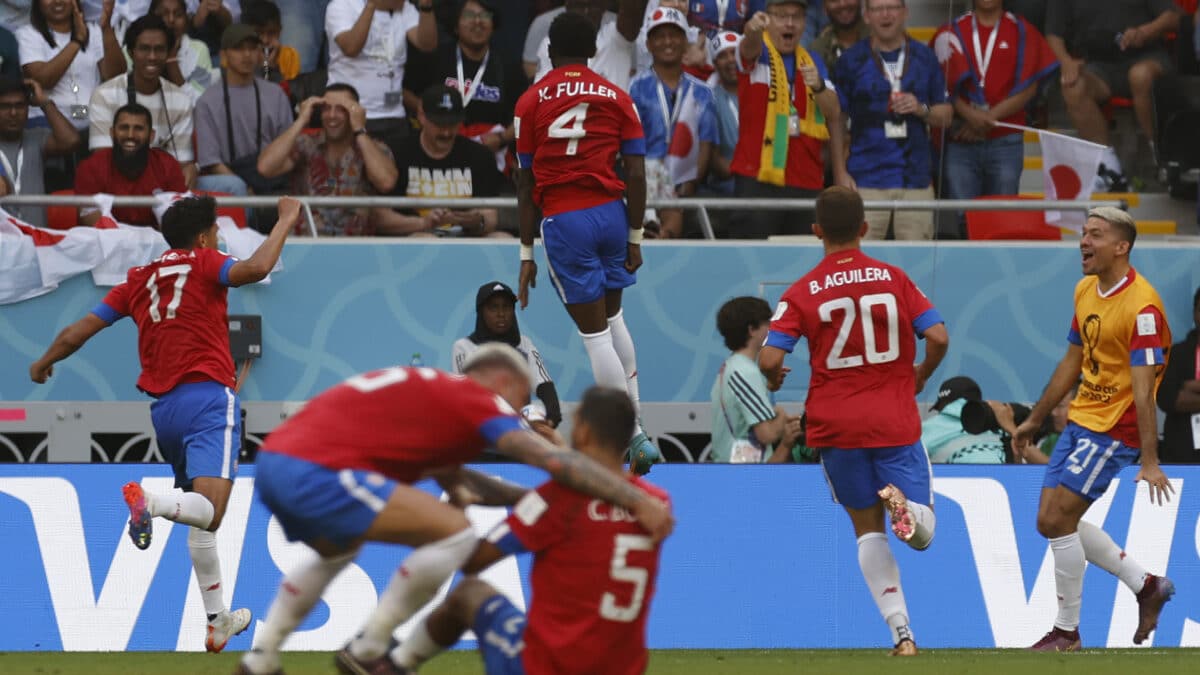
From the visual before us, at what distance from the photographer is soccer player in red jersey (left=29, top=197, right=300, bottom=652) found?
9852mm

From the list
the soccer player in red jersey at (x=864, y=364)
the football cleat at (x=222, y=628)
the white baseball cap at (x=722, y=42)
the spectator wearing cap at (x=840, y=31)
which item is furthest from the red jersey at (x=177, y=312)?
the spectator wearing cap at (x=840, y=31)

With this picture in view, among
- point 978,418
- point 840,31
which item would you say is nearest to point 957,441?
point 978,418

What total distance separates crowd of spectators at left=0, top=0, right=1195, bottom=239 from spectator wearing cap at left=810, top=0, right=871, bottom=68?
2cm

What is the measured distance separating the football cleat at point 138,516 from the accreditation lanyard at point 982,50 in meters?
7.64

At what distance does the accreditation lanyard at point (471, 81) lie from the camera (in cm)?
1436

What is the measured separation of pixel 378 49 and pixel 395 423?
8.64m

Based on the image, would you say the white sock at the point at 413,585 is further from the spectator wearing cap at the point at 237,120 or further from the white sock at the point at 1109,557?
the spectator wearing cap at the point at 237,120

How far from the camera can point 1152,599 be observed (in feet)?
33.7

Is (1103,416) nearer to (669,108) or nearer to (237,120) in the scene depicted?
(669,108)

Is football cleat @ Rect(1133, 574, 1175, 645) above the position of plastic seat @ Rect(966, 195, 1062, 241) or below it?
below

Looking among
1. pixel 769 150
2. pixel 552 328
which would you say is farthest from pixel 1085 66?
pixel 552 328

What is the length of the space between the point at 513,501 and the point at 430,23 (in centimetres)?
848

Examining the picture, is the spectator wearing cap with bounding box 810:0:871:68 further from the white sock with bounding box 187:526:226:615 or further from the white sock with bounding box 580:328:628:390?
the white sock with bounding box 187:526:226:615

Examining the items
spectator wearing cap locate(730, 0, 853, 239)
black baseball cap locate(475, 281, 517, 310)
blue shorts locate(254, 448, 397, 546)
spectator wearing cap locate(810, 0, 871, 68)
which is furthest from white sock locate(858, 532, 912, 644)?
spectator wearing cap locate(810, 0, 871, 68)
